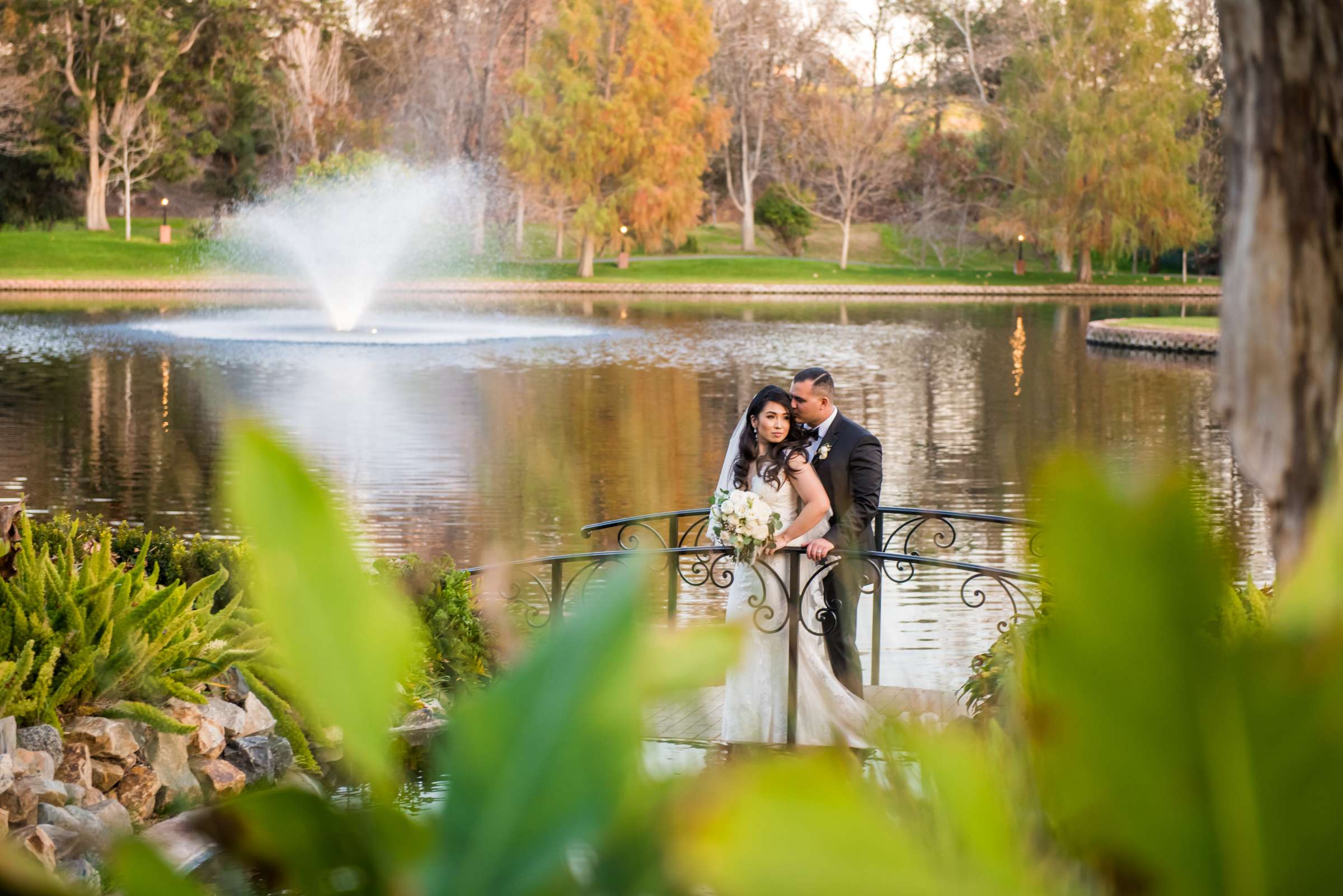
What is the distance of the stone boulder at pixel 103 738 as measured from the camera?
5.77m

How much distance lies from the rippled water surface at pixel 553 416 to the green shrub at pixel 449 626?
206cm

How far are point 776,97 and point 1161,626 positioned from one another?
7073cm

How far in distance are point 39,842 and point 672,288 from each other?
52263mm

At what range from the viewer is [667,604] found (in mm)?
9719

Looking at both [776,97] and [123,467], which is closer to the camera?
[123,467]

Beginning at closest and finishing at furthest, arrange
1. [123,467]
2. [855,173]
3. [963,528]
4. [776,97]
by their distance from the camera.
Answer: [963,528] → [123,467] → [855,173] → [776,97]

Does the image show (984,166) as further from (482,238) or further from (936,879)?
(936,879)

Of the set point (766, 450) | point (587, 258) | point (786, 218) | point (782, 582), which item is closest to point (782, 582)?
point (782, 582)

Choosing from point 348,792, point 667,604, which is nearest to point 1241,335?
point 348,792

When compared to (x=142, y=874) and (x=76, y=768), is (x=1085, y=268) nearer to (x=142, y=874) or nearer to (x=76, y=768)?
(x=76, y=768)

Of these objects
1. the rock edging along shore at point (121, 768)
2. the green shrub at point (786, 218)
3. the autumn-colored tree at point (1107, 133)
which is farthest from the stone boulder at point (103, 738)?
the green shrub at point (786, 218)

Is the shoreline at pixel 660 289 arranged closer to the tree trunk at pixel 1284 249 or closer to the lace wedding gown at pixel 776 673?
the lace wedding gown at pixel 776 673

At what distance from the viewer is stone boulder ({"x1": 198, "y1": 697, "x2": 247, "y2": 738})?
630 cm

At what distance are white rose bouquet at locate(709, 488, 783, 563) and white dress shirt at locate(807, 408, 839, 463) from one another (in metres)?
0.67
